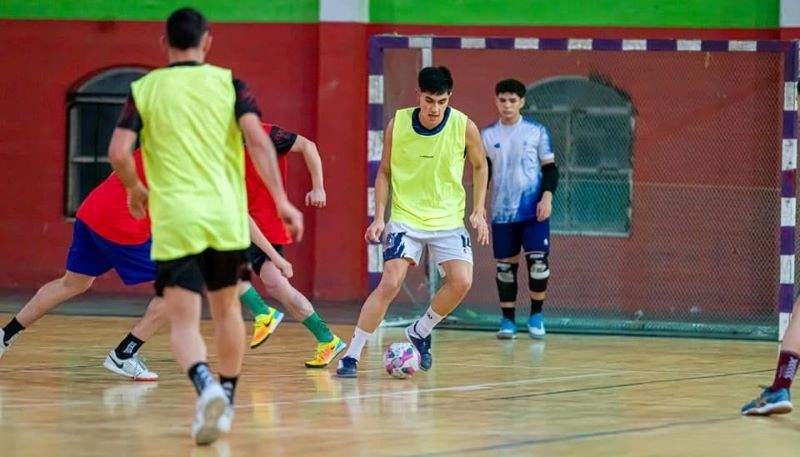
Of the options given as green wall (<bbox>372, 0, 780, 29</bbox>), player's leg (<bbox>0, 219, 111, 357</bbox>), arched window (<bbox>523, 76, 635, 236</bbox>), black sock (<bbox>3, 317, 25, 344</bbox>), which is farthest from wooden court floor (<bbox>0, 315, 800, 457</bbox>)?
green wall (<bbox>372, 0, 780, 29</bbox>)

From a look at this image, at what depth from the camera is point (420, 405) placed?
9.65 m

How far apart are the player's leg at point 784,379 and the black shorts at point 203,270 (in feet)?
10.3

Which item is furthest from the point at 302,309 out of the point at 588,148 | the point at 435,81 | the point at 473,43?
the point at 588,148

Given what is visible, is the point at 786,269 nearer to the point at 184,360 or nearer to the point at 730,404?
the point at 730,404

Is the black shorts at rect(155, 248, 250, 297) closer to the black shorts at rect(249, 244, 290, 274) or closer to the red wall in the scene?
the black shorts at rect(249, 244, 290, 274)

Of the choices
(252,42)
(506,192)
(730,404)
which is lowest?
(730,404)

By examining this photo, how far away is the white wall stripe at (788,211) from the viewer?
586 inches

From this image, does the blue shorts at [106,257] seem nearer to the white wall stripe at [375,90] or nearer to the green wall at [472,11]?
the white wall stripe at [375,90]

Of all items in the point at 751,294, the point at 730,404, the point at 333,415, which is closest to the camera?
the point at 333,415

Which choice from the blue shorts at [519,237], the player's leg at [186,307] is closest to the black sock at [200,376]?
the player's leg at [186,307]

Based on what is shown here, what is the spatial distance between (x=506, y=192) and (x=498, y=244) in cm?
48

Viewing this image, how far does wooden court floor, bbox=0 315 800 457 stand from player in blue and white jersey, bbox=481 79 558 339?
1237 mm

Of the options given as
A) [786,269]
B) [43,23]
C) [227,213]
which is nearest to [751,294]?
[786,269]

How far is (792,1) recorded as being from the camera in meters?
A: 17.0
